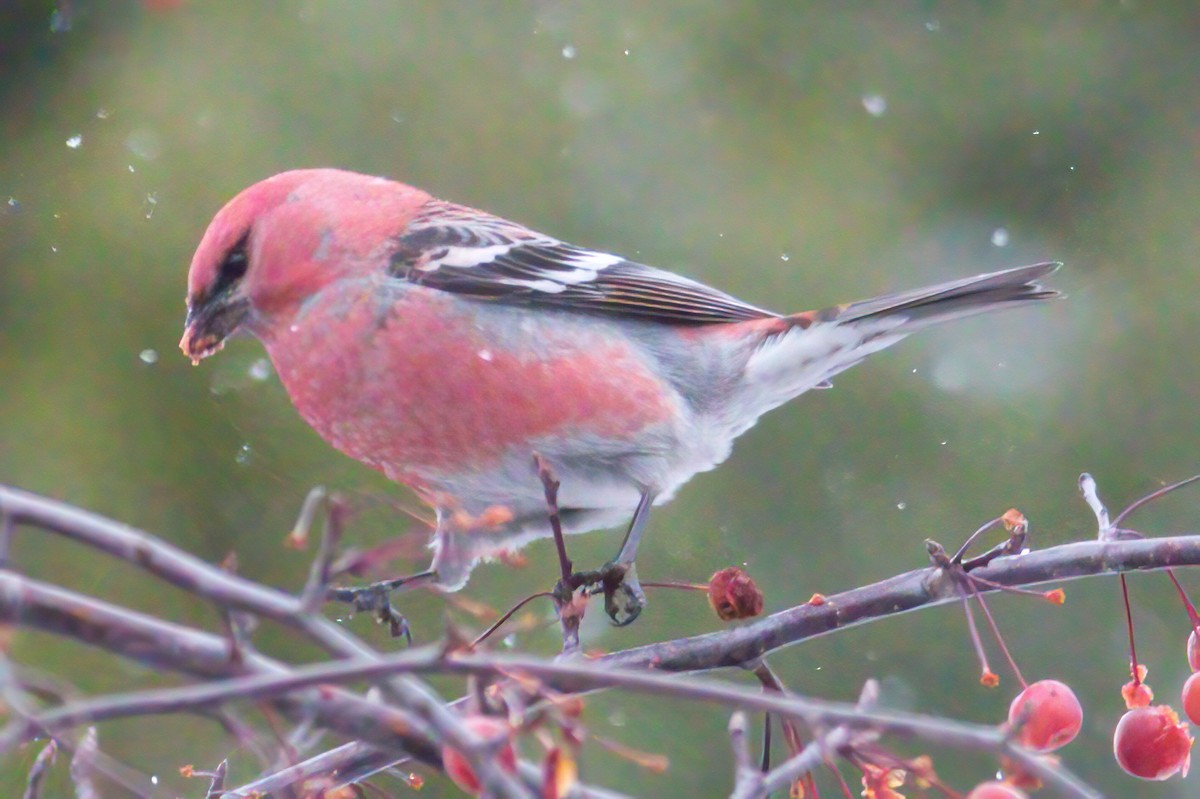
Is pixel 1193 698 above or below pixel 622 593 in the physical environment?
above

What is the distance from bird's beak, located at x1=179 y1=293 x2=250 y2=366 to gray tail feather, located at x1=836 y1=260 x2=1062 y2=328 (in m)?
1.03

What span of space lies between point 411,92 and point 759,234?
91cm

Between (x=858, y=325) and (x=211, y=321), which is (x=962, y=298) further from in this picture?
(x=211, y=321)

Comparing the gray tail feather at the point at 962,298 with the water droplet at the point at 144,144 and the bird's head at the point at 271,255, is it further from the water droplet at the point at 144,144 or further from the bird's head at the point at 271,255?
the water droplet at the point at 144,144

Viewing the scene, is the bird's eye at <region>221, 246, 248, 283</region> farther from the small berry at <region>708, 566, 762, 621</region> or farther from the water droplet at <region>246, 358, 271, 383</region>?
the small berry at <region>708, 566, 762, 621</region>

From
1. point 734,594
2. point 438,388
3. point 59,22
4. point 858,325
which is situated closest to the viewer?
point 734,594

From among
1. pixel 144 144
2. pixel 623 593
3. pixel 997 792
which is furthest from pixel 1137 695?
pixel 144 144

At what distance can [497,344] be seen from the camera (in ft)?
6.61

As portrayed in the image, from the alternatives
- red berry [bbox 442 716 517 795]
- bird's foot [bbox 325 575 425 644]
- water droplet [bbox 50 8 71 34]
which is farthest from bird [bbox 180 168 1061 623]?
water droplet [bbox 50 8 71 34]

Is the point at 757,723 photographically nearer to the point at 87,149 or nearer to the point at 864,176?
the point at 864,176

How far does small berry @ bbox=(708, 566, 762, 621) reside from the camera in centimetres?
147

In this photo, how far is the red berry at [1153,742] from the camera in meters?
1.41

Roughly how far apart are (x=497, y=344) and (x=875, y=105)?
177 cm

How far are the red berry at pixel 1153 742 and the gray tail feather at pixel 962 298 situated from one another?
75cm
